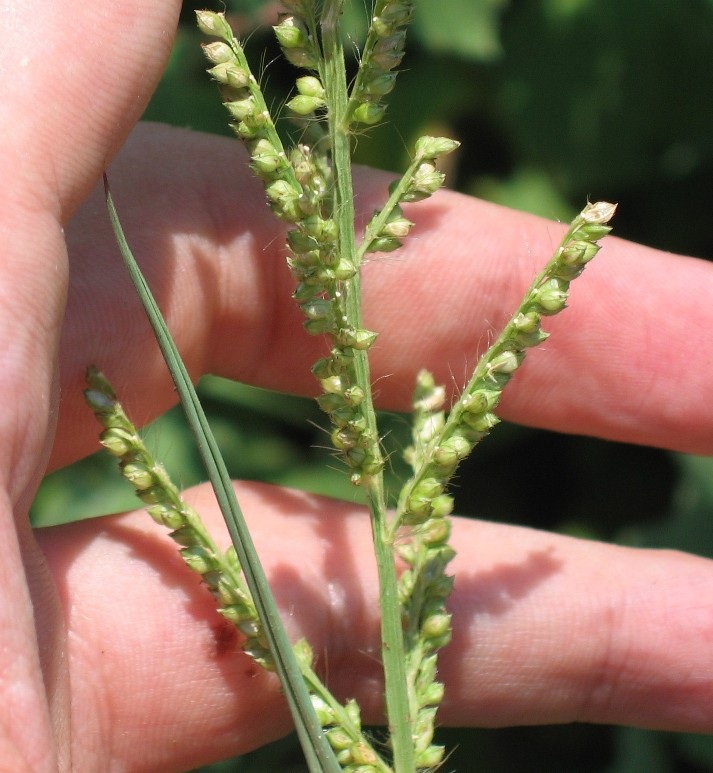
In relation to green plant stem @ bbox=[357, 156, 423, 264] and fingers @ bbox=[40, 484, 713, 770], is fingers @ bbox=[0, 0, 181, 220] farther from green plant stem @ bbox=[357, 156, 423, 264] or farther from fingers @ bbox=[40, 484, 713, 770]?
fingers @ bbox=[40, 484, 713, 770]

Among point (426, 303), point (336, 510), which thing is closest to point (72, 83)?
point (426, 303)

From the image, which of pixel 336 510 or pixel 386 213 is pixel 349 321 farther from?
pixel 336 510

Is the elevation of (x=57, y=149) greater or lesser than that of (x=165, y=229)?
lesser

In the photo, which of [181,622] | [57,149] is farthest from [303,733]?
[57,149]

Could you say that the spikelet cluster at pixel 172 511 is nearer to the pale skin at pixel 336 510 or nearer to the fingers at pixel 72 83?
the pale skin at pixel 336 510

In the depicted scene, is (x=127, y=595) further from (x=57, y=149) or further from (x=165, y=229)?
(x=57, y=149)


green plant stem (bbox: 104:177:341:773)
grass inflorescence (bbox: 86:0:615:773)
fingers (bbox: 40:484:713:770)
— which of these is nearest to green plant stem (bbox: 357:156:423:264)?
grass inflorescence (bbox: 86:0:615:773)

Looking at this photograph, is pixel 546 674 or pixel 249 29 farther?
pixel 249 29

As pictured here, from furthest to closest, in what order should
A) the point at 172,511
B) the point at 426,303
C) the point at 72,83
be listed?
the point at 426,303 < the point at 172,511 < the point at 72,83
